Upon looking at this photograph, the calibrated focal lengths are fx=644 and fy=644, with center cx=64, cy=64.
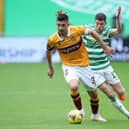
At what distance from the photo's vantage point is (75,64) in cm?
1041

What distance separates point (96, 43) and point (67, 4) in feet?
47.8

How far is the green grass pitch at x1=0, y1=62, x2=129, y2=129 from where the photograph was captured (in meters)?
10.2

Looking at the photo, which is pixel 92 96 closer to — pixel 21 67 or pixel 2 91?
pixel 2 91

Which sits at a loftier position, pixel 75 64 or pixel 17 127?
pixel 75 64

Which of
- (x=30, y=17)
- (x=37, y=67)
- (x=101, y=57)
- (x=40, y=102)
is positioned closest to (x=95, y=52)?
(x=101, y=57)

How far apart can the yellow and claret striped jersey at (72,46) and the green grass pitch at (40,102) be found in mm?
990

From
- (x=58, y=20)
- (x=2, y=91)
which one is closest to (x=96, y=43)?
(x=58, y=20)

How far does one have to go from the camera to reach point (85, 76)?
1037 centimetres

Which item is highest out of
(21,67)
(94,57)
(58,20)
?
(58,20)

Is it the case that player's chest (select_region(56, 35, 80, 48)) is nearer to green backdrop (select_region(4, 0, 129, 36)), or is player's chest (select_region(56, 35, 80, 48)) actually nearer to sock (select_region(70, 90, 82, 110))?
sock (select_region(70, 90, 82, 110))

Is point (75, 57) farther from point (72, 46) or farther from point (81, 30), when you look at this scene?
point (81, 30)

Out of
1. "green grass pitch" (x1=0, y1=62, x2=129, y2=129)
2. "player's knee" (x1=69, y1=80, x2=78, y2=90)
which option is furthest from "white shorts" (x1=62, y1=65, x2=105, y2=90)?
"green grass pitch" (x1=0, y1=62, x2=129, y2=129)

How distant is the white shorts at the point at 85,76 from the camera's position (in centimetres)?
1033

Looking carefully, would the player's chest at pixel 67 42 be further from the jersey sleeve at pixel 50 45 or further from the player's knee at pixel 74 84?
the player's knee at pixel 74 84
